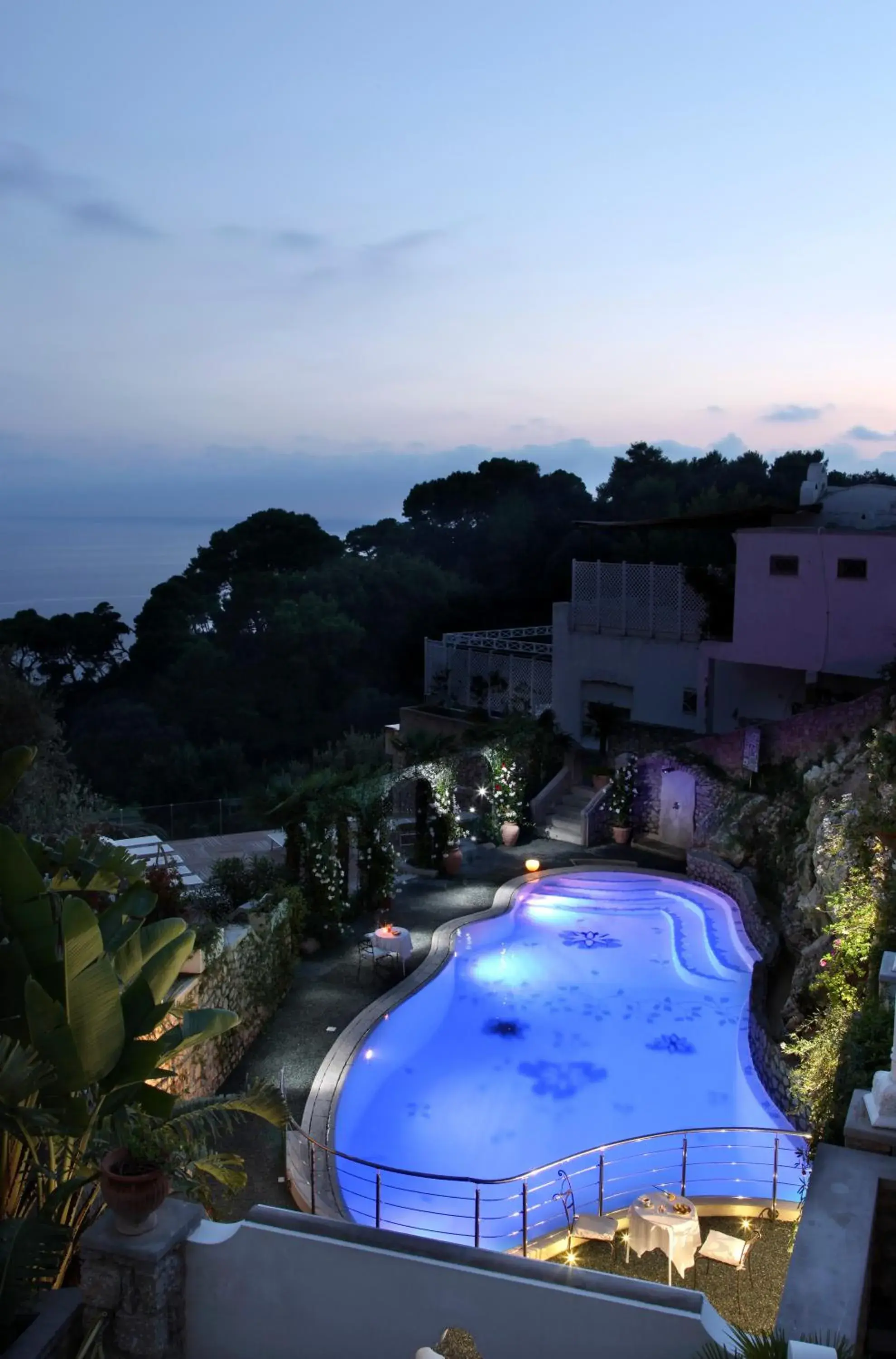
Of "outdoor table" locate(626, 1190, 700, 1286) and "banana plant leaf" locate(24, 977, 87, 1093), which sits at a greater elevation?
"banana plant leaf" locate(24, 977, 87, 1093)

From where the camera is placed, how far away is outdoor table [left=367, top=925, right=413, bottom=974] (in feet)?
44.8

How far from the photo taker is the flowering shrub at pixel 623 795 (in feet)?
64.2

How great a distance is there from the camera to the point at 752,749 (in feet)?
59.0

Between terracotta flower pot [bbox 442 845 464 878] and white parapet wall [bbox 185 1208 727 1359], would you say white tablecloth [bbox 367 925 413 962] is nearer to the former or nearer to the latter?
terracotta flower pot [bbox 442 845 464 878]

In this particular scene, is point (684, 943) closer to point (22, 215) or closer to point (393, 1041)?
point (393, 1041)

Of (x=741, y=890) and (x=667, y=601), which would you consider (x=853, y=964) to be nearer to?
(x=741, y=890)

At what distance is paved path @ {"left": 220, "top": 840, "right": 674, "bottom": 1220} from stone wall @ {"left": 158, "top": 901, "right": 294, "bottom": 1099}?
0.65 ft

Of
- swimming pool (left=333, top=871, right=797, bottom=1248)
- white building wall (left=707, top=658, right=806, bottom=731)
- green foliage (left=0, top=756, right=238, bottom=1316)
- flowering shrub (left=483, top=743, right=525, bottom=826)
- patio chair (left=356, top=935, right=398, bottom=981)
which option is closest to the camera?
green foliage (left=0, top=756, right=238, bottom=1316)

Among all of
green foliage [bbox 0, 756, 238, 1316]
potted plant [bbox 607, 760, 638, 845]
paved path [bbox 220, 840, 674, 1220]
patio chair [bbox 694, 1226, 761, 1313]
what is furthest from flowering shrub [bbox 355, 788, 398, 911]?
patio chair [bbox 694, 1226, 761, 1313]

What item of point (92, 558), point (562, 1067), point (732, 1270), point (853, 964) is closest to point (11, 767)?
point (732, 1270)

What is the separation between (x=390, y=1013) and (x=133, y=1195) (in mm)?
7909

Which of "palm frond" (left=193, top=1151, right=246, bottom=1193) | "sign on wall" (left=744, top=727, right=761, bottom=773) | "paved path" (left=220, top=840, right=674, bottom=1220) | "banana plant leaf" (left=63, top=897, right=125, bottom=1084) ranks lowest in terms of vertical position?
"paved path" (left=220, top=840, right=674, bottom=1220)

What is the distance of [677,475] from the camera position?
135 ft

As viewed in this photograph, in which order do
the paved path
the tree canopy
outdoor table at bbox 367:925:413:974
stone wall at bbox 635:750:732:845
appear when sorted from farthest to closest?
the tree canopy → stone wall at bbox 635:750:732:845 → outdoor table at bbox 367:925:413:974 → the paved path
